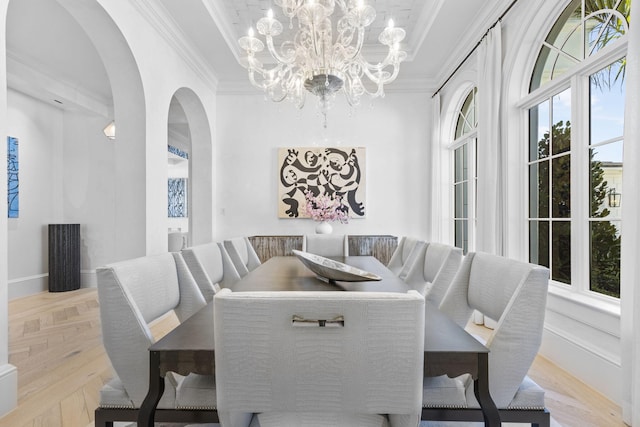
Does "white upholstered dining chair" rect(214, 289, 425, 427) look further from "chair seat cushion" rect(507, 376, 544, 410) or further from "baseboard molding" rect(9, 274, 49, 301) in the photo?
"baseboard molding" rect(9, 274, 49, 301)

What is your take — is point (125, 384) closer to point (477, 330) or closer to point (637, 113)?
point (637, 113)

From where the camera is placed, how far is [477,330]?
333cm

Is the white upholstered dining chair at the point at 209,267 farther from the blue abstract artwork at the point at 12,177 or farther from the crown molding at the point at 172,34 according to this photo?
the blue abstract artwork at the point at 12,177

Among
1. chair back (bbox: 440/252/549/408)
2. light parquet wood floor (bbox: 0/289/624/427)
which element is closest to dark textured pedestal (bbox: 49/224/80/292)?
light parquet wood floor (bbox: 0/289/624/427)

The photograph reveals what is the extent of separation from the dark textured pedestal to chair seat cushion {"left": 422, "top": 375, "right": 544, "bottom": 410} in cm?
544

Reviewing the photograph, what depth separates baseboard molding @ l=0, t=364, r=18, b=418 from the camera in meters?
1.87

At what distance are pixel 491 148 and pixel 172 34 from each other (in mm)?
3232

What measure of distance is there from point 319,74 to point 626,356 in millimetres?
2461

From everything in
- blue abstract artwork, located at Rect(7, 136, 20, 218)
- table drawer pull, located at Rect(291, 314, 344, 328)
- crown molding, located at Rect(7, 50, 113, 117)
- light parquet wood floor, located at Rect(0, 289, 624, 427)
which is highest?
crown molding, located at Rect(7, 50, 113, 117)

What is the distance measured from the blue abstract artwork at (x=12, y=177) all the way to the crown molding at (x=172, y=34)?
8.27 feet

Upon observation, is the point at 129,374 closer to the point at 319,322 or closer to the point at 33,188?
the point at 319,322

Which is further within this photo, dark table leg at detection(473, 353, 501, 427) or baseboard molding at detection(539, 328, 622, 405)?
baseboard molding at detection(539, 328, 622, 405)

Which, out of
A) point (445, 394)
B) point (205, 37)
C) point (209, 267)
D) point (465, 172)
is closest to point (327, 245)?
point (209, 267)

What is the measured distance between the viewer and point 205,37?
12.7ft
